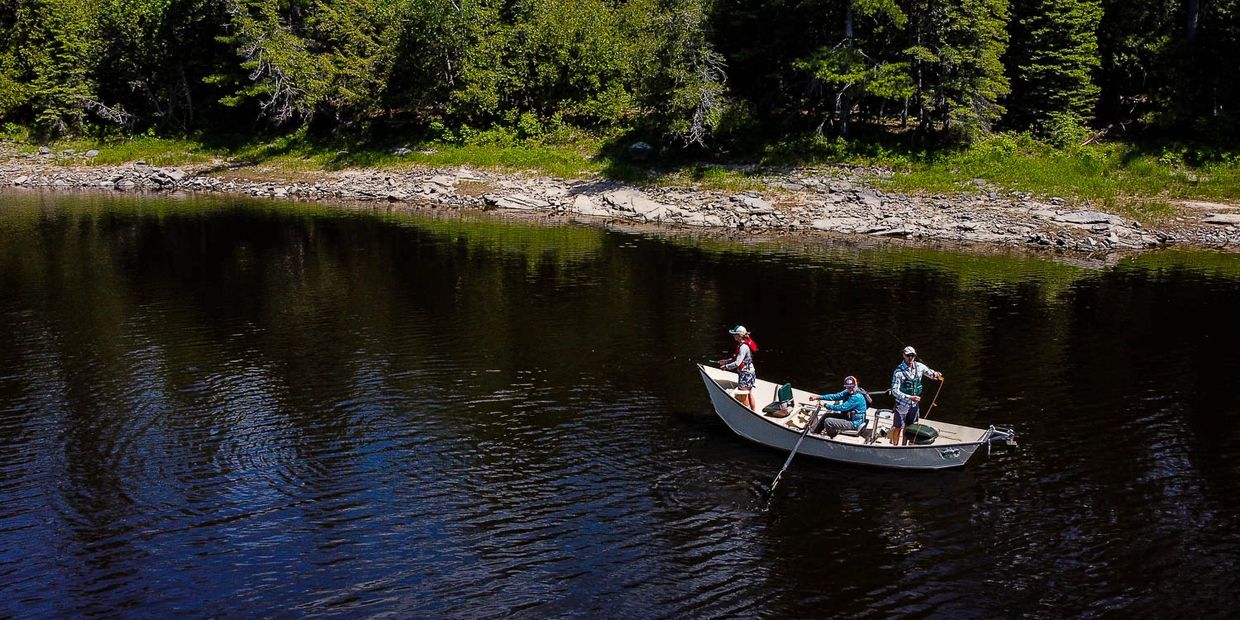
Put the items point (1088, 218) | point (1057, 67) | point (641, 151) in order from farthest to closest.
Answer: point (641, 151), point (1057, 67), point (1088, 218)

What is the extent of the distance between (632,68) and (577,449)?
183 ft

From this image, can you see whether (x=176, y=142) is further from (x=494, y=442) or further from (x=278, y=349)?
(x=494, y=442)

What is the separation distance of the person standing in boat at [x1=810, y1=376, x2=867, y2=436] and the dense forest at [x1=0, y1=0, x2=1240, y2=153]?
43651mm

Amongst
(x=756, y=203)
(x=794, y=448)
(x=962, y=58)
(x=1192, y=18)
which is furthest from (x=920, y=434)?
(x=1192, y=18)

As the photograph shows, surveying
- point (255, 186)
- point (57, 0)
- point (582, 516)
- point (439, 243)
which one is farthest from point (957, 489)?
point (57, 0)

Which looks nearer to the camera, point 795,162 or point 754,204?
point 754,204

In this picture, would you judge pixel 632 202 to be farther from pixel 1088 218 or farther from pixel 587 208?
pixel 1088 218

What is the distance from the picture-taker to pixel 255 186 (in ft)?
Answer: 256

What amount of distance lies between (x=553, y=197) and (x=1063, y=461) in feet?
162

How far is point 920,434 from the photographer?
24031 mm

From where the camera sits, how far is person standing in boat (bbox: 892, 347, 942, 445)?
24.0 meters

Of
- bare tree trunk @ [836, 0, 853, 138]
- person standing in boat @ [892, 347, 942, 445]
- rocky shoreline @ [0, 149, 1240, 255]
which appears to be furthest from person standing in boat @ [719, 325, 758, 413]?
bare tree trunk @ [836, 0, 853, 138]

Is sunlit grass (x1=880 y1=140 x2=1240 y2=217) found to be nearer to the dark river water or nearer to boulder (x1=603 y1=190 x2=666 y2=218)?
the dark river water

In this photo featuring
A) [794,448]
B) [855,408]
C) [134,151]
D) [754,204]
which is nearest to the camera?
[794,448]
